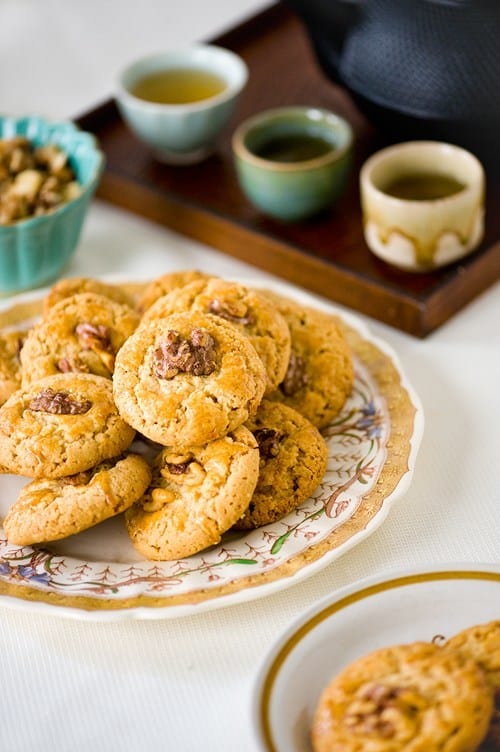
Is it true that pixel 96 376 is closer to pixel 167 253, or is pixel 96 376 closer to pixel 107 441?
pixel 107 441

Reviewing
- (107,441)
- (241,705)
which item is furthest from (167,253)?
(241,705)

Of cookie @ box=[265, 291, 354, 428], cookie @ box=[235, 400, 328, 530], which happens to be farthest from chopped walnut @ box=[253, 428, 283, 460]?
cookie @ box=[265, 291, 354, 428]

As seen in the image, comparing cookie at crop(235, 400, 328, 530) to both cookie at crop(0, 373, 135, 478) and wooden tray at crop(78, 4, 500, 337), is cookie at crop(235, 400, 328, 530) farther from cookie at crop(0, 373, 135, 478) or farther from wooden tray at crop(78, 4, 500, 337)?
wooden tray at crop(78, 4, 500, 337)

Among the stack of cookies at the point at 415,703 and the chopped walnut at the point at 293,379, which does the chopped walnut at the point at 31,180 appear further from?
the stack of cookies at the point at 415,703

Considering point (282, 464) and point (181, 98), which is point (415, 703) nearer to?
point (282, 464)

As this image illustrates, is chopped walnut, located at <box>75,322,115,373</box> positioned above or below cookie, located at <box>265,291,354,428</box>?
below
